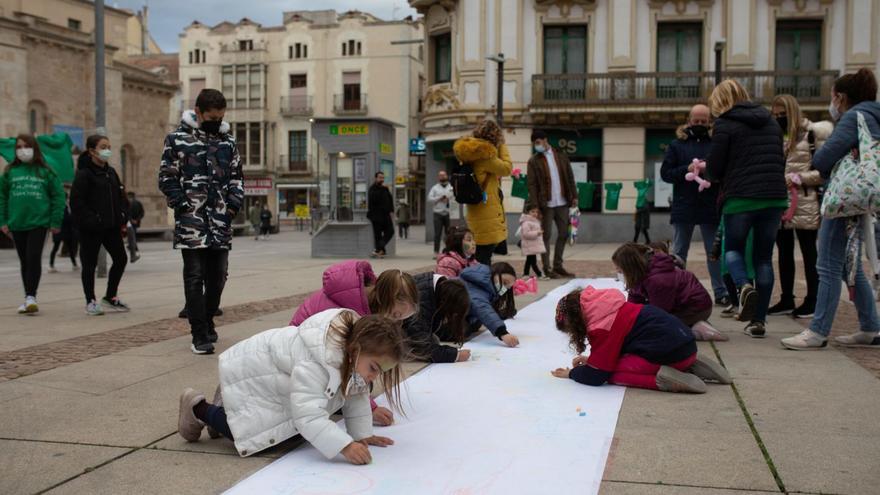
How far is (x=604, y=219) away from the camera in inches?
955

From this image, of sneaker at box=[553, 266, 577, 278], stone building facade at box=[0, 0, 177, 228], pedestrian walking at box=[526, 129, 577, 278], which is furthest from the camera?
stone building facade at box=[0, 0, 177, 228]

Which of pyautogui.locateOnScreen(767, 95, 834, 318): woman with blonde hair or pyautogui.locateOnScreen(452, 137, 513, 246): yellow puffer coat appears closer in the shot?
pyautogui.locateOnScreen(767, 95, 834, 318): woman with blonde hair

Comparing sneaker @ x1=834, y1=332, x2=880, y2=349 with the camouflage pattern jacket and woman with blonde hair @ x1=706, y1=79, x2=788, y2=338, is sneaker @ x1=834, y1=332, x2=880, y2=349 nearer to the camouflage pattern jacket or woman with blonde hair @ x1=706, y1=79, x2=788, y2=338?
woman with blonde hair @ x1=706, y1=79, x2=788, y2=338

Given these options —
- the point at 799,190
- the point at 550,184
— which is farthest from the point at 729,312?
the point at 550,184

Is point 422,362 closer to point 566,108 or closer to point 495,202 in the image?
point 495,202

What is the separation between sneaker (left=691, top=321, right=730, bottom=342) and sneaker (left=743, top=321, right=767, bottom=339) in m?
0.22

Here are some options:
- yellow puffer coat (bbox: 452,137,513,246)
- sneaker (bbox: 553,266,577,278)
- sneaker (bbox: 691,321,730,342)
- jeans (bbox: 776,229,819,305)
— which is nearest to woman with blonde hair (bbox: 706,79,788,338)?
sneaker (bbox: 691,321,730,342)

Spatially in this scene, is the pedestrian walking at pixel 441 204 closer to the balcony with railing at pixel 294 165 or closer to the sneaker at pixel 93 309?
the sneaker at pixel 93 309

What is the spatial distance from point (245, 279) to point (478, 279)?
6605mm

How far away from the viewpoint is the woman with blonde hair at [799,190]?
6.62 metres

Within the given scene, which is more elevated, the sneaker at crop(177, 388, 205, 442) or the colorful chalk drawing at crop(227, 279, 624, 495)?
the sneaker at crop(177, 388, 205, 442)

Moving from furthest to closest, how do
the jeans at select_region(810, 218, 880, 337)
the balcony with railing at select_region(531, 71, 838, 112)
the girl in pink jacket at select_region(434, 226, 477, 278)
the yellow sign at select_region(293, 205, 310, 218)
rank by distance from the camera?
1. the yellow sign at select_region(293, 205, 310, 218)
2. the balcony with railing at select_region(531, 71, 838, 112)
3. the girl in pink jacket at select_region(434, 226, 477, 278)
4. the jeans at select_region(810, 218, 880, 337)

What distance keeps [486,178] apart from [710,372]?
13.5 ft

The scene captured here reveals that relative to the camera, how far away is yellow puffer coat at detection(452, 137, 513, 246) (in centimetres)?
811
